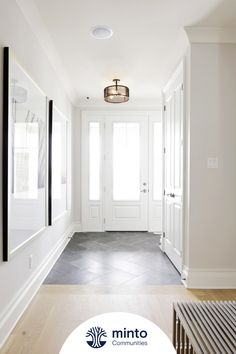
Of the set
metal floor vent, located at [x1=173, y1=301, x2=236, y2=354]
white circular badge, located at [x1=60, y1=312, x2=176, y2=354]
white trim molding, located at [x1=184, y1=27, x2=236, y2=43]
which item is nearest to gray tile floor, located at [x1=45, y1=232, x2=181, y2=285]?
metal floor vent, located at [x1=173, y1=301, x2=236, y2=354]

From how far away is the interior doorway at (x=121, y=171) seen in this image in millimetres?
5773

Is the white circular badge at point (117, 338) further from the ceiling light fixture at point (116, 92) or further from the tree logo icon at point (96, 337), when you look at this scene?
the ceiling light fixture at point (116, 92)

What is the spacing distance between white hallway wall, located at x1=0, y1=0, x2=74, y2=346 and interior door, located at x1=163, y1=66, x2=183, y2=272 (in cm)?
159

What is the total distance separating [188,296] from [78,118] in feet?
13.6

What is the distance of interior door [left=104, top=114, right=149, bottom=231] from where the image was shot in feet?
18.9

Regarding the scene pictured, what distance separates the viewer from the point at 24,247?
7.89 feet

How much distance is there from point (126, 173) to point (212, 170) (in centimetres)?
297

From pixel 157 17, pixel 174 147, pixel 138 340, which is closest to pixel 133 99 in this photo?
pixel 174 147

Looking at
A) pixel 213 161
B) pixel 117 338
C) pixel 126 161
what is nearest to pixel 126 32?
pixel 213 161

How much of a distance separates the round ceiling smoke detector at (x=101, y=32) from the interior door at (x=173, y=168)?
96cm

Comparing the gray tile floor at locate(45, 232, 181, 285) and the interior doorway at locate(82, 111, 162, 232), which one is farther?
the interior doorway at locate(82, 111, 162, 232)

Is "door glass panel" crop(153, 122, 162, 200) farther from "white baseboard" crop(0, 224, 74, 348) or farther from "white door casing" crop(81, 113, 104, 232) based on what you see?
"white baseboard" crop(0, 224, 74, 348)

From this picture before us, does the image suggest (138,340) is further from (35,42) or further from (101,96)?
(101,96)

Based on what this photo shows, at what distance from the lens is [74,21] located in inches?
107
